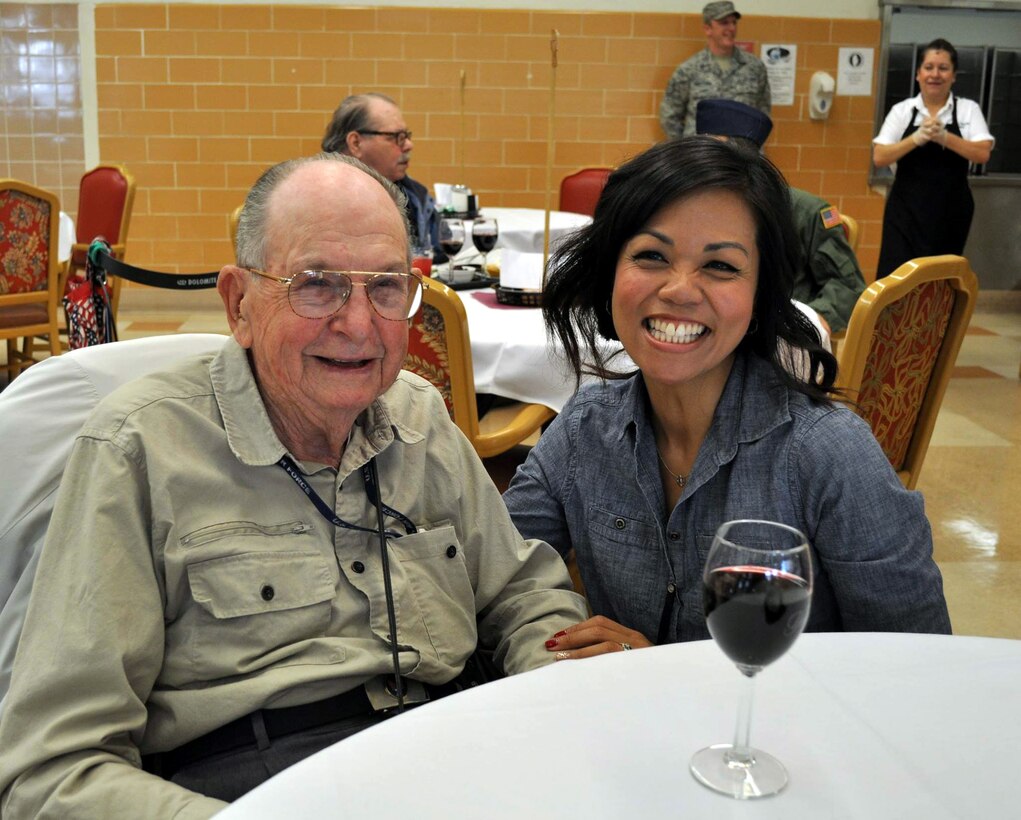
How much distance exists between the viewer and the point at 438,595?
148 cm

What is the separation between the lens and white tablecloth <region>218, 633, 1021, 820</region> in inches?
34.4

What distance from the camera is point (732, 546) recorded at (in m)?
0.91

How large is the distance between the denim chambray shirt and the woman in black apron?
15.7 feet

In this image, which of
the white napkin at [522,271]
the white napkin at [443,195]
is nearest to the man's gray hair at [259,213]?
the white napkin at [522,271]

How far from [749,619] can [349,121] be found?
3.88 meters

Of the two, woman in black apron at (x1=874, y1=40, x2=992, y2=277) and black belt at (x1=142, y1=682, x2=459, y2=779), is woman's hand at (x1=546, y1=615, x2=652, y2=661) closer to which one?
black belt at (x1=142, y1=682, x2=459, y2=779)

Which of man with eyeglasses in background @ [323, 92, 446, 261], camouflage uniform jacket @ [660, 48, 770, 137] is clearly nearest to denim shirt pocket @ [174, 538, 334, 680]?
man with eyeglasses in background @ [323, 92, 446, 261]

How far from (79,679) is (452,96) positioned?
697 centimetres

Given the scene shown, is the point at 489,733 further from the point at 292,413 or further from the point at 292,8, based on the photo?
the point at 292,8

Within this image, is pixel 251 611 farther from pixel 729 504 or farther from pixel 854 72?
pixel 854 72

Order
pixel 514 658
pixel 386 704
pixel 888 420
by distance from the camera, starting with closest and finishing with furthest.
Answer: pixel 386 704 → pixel 514 658 → pixel 888 420

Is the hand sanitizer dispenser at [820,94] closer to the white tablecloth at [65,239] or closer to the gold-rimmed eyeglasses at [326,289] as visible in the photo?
the white tablecloth at [65,239]

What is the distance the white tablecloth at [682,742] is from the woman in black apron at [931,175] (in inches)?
209

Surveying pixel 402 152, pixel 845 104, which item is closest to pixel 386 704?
pixel 402 152
